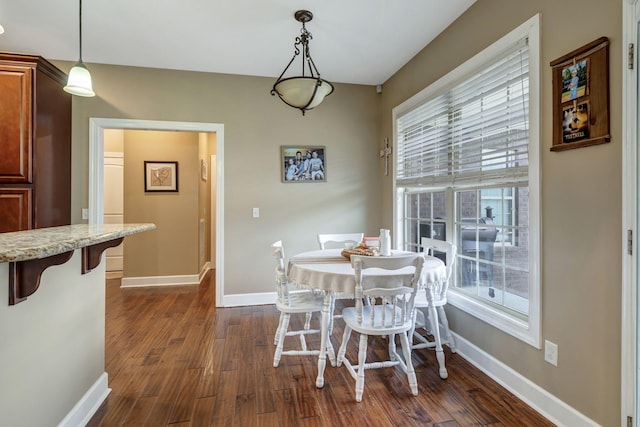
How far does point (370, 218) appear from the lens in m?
4.14

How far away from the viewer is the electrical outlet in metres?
1.81

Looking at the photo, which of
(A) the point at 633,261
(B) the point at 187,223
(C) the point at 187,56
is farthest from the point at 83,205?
(A) the point at 633,261

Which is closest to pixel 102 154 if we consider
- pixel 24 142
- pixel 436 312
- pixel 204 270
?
pixel 24 142

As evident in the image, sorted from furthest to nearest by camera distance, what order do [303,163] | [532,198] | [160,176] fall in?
1. [160,176]
2. [303,163]
3. [532,198]

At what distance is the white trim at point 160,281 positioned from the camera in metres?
4.65

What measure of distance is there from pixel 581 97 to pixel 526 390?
164 centimetres

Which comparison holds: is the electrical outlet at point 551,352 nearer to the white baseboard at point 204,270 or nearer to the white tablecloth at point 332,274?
the white tablecloth at point 332,274

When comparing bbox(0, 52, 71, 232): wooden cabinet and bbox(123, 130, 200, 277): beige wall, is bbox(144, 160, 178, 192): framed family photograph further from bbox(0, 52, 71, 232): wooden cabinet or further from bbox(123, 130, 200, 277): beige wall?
bbox(0, 52, 71, 232): wooden cabinet

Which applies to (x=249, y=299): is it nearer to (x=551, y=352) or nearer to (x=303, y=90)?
(x=303, y=90)

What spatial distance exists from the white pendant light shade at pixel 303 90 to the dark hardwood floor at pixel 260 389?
1883 mm

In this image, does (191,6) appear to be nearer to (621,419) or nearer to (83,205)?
(83,205)

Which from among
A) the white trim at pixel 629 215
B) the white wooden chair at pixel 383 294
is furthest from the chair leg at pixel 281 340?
the white trim at pixel 629 215

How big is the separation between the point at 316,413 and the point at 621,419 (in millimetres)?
1419

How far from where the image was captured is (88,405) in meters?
1.80
